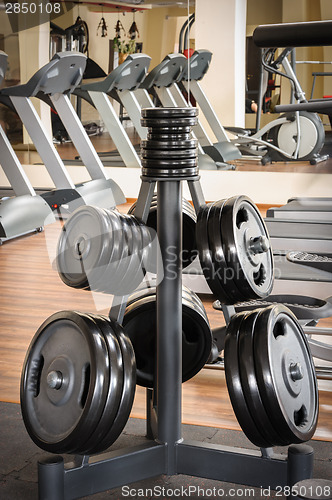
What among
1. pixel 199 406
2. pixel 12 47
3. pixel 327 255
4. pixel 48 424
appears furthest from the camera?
pixel 12 47

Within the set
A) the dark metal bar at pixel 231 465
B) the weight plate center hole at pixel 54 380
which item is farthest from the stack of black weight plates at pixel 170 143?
the dark metal bar at pixel 231 465

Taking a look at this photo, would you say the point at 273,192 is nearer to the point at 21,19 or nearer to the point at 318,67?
the point at 318,67

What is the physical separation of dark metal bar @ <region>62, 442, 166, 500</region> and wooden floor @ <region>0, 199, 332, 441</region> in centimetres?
42

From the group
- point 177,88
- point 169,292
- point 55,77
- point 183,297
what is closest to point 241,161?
point 177,88

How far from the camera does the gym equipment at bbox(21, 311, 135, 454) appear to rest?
1.47 metres

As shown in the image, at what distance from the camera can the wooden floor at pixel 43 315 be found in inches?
84.5

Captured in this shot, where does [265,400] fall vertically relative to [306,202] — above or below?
below

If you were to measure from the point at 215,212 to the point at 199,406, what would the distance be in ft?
2.74

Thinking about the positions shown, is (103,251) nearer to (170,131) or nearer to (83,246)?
(83,246)

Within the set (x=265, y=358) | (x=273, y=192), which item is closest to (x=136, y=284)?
(x=265, y=358)

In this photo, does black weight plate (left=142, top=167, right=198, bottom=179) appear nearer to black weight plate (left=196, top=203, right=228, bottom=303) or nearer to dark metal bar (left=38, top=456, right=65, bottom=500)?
black weight plate (left=196, top=203, right=228, bottom=303)

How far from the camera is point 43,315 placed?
3119mm

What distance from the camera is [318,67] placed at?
4805 millimetres

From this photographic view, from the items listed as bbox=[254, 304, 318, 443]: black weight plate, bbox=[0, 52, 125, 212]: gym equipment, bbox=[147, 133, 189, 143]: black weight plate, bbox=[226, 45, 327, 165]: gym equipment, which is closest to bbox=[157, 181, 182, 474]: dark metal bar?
bbox=[147, 133, 189, 143]: black weight plate
